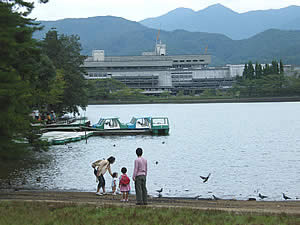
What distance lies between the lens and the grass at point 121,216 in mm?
14797

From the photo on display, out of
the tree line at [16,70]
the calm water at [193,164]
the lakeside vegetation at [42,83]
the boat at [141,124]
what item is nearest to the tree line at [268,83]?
the lakeside vegetation at [42,83]

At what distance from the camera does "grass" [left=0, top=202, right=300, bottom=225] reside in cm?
1480

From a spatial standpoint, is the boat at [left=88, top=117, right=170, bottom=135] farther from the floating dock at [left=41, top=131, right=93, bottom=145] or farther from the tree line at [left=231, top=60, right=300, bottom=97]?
the tree line at [left=231, top=60, right=300, bottom=97]

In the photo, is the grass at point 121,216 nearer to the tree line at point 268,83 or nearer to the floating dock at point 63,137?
the floating dock at point 63,137

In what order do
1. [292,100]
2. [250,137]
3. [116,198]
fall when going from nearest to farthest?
[116,198], [250,137], [292,100]

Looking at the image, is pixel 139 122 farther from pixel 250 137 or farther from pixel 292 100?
pixel 292 100

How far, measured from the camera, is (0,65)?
27062 millimetres

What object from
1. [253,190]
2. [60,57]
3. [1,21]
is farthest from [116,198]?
[60,57]

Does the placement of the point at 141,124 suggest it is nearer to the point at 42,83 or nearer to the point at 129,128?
the point at 129,128

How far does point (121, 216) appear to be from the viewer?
15555 mm

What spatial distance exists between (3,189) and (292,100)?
17022cm

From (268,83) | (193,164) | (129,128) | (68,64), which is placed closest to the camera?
(193,164)

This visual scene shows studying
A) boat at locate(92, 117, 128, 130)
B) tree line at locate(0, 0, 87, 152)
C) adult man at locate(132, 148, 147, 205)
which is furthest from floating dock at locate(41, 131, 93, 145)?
A: adult man at locate(132, 148, 147, 205)

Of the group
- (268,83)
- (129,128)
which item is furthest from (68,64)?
(268,83)
